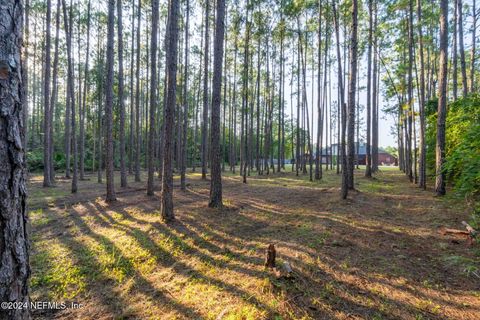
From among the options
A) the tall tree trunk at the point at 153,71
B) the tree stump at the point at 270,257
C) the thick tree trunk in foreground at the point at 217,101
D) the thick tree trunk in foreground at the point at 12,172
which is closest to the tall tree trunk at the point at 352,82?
the thick tree trunk in foreground at the point at 217,101

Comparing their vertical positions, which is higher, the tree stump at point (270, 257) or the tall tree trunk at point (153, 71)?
the tall tree trunk at point (153, 71)

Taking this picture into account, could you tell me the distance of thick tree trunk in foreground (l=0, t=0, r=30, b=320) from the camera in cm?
110

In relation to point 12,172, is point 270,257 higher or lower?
lower

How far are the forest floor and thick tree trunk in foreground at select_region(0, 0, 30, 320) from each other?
1972 mm

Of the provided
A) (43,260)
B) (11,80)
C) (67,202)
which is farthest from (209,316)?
(67,202)

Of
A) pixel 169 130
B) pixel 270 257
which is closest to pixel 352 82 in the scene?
pixel 169 130

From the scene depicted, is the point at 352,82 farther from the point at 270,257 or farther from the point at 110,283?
the point at 110,283

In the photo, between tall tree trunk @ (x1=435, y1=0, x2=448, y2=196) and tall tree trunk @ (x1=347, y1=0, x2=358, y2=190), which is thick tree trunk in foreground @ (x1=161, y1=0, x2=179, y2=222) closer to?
tall tree trunk @ (x1=347, y1=0, x2=358, y2=190)

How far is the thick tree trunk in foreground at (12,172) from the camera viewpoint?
1104mm

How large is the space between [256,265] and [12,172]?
3.31m

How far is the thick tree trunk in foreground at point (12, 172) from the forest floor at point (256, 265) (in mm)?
→ 1972

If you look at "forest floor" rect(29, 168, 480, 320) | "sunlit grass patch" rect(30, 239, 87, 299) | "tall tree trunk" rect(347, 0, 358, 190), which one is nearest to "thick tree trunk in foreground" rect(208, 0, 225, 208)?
"forest floor" rect(29, 168, 480, 320)

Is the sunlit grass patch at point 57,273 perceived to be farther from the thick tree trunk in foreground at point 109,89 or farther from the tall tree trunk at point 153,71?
the tall tree trunk at point 153,71

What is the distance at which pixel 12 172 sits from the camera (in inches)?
45.4
